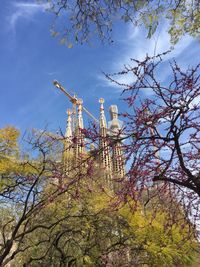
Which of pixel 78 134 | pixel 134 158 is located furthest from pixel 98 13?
pixel 134 158

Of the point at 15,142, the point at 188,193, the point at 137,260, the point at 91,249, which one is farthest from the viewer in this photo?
the point at 15,142

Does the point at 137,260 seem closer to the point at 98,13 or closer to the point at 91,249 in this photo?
the point at 91,249

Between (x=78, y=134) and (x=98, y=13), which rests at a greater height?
(x=98, y=13)

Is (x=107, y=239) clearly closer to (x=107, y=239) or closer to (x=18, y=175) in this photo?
(x=107, y=239)

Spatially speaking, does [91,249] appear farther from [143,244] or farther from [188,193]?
[188,193]

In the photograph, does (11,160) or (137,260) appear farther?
(11,160)

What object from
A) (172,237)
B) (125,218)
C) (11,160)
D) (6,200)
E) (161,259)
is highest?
(11,160)

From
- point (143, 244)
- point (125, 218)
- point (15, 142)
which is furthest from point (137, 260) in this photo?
point (15, 142)

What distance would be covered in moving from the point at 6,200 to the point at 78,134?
28.8ft

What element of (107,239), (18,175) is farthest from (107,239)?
(18,175)

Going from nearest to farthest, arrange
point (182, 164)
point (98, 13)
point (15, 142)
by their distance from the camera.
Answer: point (182, 164) < point (98, 13) < point (15, 142)

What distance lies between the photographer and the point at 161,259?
8.75m

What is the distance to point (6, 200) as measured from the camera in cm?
1076

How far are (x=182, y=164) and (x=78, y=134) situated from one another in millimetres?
1022
